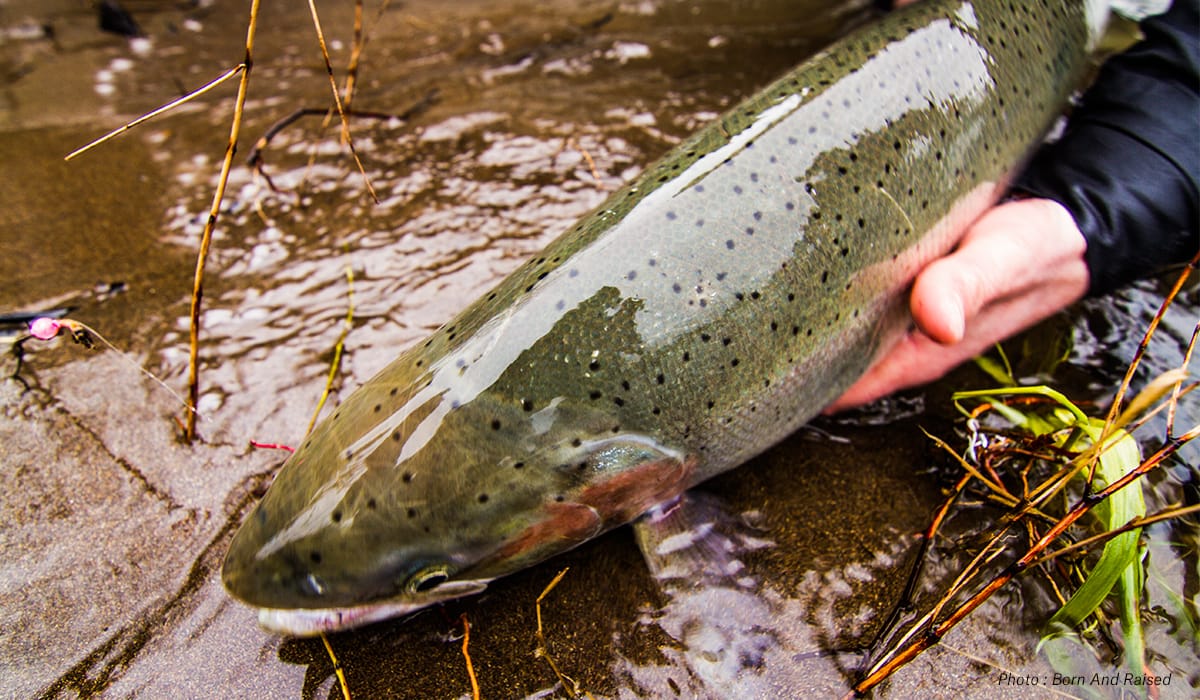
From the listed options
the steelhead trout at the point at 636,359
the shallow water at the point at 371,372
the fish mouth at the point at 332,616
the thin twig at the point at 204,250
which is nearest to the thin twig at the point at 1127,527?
the shallow water at the point at 371,372

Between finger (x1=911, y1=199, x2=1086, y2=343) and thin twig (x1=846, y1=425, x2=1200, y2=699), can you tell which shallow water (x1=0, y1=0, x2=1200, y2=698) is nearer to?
thin twig (x1=846, y1=425, x2=1200, y2=699)

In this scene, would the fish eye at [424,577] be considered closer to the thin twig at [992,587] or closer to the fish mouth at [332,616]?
the fish mouth at [332,616]

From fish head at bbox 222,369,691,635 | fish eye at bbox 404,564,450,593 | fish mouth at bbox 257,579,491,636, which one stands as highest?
fish head at bbox 222,369,691,635

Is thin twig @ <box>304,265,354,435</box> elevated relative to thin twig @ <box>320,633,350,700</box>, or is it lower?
elevated

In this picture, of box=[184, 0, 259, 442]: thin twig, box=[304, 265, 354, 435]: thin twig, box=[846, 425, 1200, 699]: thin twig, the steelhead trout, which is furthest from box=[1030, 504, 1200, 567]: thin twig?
box=[184, 0, 259, 442]: thin twig

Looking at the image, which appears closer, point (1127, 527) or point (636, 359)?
point (1127, 527)

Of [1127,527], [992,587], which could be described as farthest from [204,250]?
[1127,527]

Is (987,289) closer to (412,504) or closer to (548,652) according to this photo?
(548,652)
